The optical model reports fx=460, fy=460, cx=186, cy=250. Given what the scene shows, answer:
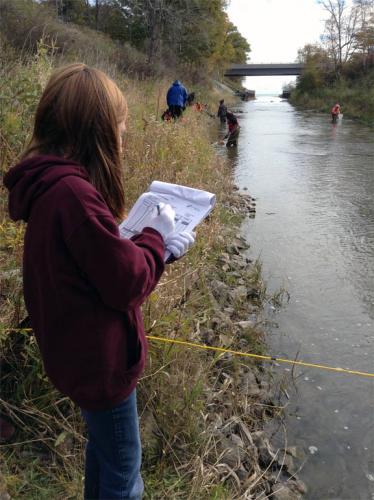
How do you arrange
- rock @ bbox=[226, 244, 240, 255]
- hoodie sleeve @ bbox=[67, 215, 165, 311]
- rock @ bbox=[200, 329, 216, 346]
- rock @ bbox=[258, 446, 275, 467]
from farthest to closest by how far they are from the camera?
rock @ bbox=[226, 244, 240, 255], rock @ bbox=[200, 329, 216, 346], rock @ bbox=[258, 446, 275, 467], hoodie sleeve @ bbox=[67, 215, 165, 311]

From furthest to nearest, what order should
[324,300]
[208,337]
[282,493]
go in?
1. [324,300]
2. [208,337]
3. [282,493]

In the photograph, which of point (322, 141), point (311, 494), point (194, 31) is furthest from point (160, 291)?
point (194, 31)

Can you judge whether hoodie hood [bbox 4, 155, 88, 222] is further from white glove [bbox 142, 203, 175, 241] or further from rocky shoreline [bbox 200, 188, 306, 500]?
rocky shoreline [bbox 200, 188, 306, 500]

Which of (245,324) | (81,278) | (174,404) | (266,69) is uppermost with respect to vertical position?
(266,69)

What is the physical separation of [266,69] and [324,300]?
64745 millimetres

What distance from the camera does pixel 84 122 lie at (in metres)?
1.37

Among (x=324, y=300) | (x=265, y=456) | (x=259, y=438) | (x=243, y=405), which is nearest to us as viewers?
(x=265, y=456)

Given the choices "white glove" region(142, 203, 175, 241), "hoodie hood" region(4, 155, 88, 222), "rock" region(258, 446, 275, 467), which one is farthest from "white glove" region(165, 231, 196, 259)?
"rock" region(258, 446, 275, 467)

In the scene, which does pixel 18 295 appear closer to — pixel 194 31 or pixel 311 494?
pixel 311 494

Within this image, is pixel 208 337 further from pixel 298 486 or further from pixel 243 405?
pixel 298 486

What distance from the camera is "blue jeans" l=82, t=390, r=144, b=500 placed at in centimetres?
154

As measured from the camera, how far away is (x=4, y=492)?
6.52 ft

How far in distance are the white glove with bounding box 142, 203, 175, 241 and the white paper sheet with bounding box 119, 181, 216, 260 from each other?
0.13ft

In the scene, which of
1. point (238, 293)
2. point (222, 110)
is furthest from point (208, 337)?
point (222, 110)
